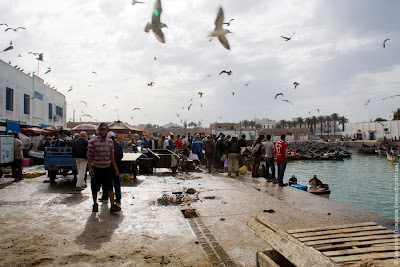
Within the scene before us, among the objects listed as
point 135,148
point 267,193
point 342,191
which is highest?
point 135,148

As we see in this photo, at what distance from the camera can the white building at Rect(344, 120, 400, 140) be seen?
6531cm

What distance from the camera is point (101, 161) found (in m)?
6.05

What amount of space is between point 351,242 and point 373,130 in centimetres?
8083

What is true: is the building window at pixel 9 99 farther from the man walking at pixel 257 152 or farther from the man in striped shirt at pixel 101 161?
the man in striped shirt at pixel 101 161

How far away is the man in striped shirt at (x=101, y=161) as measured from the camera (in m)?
6.05

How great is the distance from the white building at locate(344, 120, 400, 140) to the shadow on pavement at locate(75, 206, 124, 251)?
2903 inches

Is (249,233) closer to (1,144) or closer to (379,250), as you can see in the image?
(379,250)

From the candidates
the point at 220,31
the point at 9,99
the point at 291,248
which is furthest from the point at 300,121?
the point at 291,248

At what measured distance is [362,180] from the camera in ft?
91.7

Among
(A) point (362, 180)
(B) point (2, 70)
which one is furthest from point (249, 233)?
(A) point (362, 180)

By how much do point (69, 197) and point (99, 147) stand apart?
2456mm

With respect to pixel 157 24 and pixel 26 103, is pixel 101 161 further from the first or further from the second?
pixel 26 103

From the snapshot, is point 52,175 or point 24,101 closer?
point 52,175

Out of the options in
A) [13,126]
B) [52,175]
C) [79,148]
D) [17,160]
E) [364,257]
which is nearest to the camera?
[364,257]
